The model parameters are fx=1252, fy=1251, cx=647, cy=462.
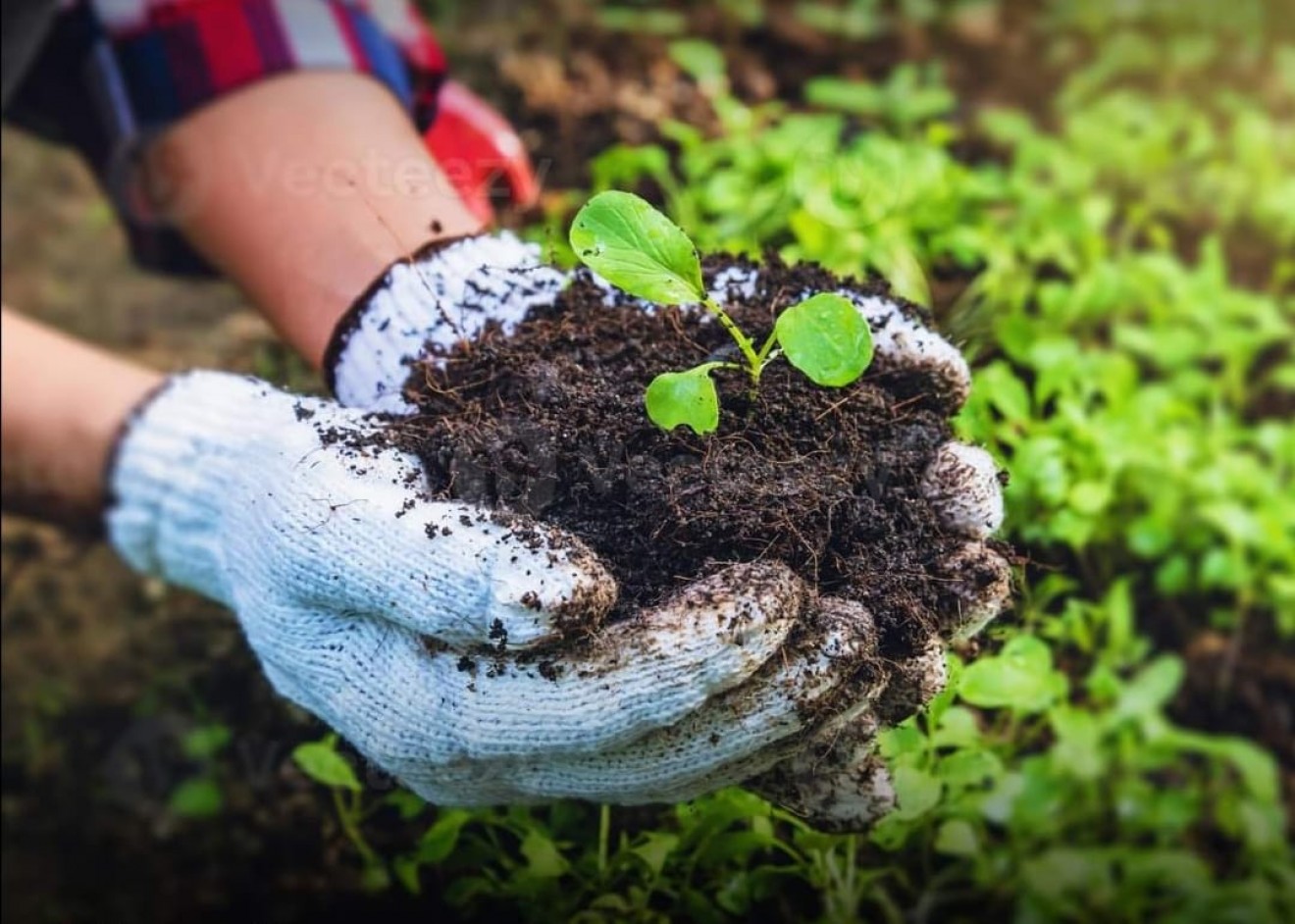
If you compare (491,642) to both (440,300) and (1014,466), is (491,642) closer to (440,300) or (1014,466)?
(440,300)

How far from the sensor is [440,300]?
42.7 inches

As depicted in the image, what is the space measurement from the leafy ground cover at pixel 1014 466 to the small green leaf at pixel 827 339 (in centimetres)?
25

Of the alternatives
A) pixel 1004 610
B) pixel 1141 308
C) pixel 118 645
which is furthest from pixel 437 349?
pixel 1141 308

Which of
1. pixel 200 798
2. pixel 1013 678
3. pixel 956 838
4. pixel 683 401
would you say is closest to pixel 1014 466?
pixel 1013 678

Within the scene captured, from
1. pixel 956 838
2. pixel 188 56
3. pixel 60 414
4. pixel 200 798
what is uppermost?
pixel 188 56

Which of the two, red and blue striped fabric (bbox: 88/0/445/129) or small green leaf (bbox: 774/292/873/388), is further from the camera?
red and blue striped fabric (bbox: 88/0/445/129)

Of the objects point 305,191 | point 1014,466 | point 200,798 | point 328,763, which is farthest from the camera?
point 200,798

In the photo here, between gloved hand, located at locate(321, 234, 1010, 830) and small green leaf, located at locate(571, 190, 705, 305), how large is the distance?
Answer: 15 centimetres

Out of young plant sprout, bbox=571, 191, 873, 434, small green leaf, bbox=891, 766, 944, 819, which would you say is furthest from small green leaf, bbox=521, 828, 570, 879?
young plant sprout, bbox=571, 191, 873, 434

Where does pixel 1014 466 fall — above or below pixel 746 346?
below

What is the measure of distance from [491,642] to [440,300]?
1.14 feet

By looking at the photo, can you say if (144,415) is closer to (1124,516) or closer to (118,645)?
(118,645)

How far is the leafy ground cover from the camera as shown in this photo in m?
1.11

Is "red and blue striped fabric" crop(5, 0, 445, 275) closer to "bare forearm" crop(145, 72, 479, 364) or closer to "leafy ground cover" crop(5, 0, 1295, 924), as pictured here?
"bare forearm" crop(145, 72, 479, 364)
